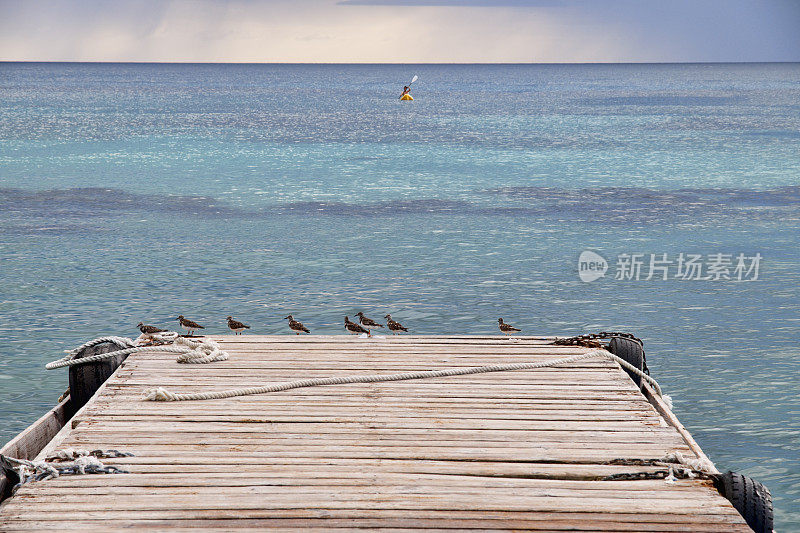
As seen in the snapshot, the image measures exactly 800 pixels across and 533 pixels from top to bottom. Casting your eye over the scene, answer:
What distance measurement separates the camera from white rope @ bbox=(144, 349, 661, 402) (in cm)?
779

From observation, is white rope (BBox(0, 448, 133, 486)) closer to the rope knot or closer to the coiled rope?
the coiled rope

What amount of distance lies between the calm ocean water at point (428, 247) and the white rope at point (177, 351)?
3.32 meters

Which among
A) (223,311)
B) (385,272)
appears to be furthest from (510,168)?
(223,311)

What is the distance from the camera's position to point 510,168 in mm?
42125

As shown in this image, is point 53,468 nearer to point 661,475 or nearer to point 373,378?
point 373,378

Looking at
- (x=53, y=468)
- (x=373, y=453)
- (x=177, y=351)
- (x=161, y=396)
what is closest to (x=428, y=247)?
(x=177, y=351)

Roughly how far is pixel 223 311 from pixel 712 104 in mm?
99395

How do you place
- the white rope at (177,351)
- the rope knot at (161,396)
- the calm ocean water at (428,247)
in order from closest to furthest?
the rope knot at (161,396), the white rope at (177,351), the calm ocean water at (428,247)

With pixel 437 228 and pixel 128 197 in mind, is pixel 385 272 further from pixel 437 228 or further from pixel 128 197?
pixel 128 197

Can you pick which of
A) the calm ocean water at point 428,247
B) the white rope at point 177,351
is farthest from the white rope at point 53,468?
the calm ocean water at point 428,247

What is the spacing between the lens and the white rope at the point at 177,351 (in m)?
9.00

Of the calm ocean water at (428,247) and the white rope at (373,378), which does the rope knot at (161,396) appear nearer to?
the white rope at (373,378)

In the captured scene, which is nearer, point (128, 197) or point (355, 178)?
point (128, 197)

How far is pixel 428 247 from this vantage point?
2298cm
